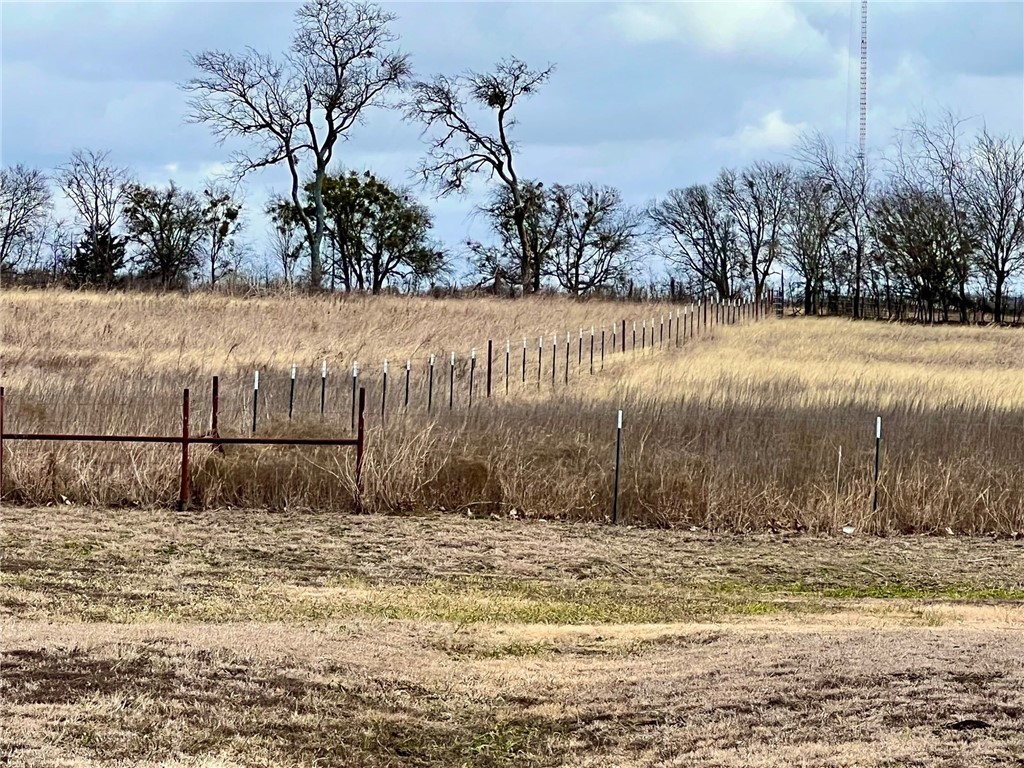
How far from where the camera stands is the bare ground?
6430 mm

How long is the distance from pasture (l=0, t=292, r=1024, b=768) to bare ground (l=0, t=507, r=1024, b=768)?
3cm

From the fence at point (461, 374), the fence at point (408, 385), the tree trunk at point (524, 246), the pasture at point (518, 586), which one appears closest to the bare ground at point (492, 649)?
the pasture at point (518, 586)

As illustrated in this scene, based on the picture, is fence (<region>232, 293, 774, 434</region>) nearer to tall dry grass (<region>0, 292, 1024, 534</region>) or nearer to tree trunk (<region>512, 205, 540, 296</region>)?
tall dry grass (<region>0, 292, 1024, 534</region>)

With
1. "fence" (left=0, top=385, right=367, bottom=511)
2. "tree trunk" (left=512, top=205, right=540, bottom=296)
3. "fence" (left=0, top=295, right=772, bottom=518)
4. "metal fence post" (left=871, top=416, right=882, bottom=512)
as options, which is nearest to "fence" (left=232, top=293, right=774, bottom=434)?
"fence" (left=0, top=295, right=772, bottom=518)

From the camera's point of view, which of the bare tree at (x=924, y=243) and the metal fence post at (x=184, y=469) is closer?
the metal fence post at (x=184, y=469)

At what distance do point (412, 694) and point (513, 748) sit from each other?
104 centimetres

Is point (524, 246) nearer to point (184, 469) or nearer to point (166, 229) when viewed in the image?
point (166, 229)

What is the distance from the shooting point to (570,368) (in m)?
32.8

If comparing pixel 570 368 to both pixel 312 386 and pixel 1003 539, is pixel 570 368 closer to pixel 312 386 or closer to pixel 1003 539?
pixel 312 386

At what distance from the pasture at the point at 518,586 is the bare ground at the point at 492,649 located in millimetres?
30

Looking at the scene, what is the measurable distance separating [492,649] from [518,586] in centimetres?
290

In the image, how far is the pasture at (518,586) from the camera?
6617mm

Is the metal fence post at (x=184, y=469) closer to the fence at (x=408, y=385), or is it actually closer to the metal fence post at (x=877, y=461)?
the fence at (x=408, y=385)

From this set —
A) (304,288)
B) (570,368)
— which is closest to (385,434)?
(570,368)
